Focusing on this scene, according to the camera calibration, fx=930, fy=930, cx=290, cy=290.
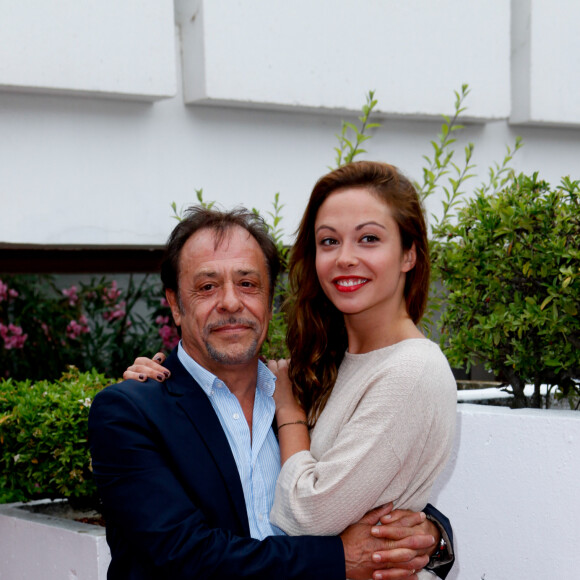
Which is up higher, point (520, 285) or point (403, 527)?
point (520, 285)

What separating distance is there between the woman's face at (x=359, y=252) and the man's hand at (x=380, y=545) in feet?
2.08

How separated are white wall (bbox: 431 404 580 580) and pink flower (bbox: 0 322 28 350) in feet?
14.9

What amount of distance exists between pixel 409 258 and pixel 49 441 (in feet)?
7.91

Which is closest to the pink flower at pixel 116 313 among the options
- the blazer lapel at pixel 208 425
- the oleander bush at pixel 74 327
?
the oleander bush at pixel 74 327

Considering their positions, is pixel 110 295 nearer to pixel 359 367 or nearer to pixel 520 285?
pixel 520 285

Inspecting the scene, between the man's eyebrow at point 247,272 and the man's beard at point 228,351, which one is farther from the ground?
the man's eyebrow at point 247,272

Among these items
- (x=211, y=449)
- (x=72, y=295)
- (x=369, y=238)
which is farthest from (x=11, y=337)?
(x=369, y=238)

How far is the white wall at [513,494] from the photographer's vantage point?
12.5 ft

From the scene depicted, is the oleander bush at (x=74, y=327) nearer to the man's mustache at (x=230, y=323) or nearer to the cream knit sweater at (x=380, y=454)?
the man's mustache at (x=230, y=323)

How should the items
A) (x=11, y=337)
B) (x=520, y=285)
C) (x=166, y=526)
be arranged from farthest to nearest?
(x=11, y=337), (x=520, y=285), (x=166, y=526)

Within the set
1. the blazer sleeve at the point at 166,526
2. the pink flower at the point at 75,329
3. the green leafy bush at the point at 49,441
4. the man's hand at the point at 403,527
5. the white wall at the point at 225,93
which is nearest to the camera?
the blazer sleeve at the point at 166,526

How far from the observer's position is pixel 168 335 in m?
7.88

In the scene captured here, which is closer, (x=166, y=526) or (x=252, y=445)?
(x=166, y=526)

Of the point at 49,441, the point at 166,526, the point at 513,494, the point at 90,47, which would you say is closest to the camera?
the point at 166,526
